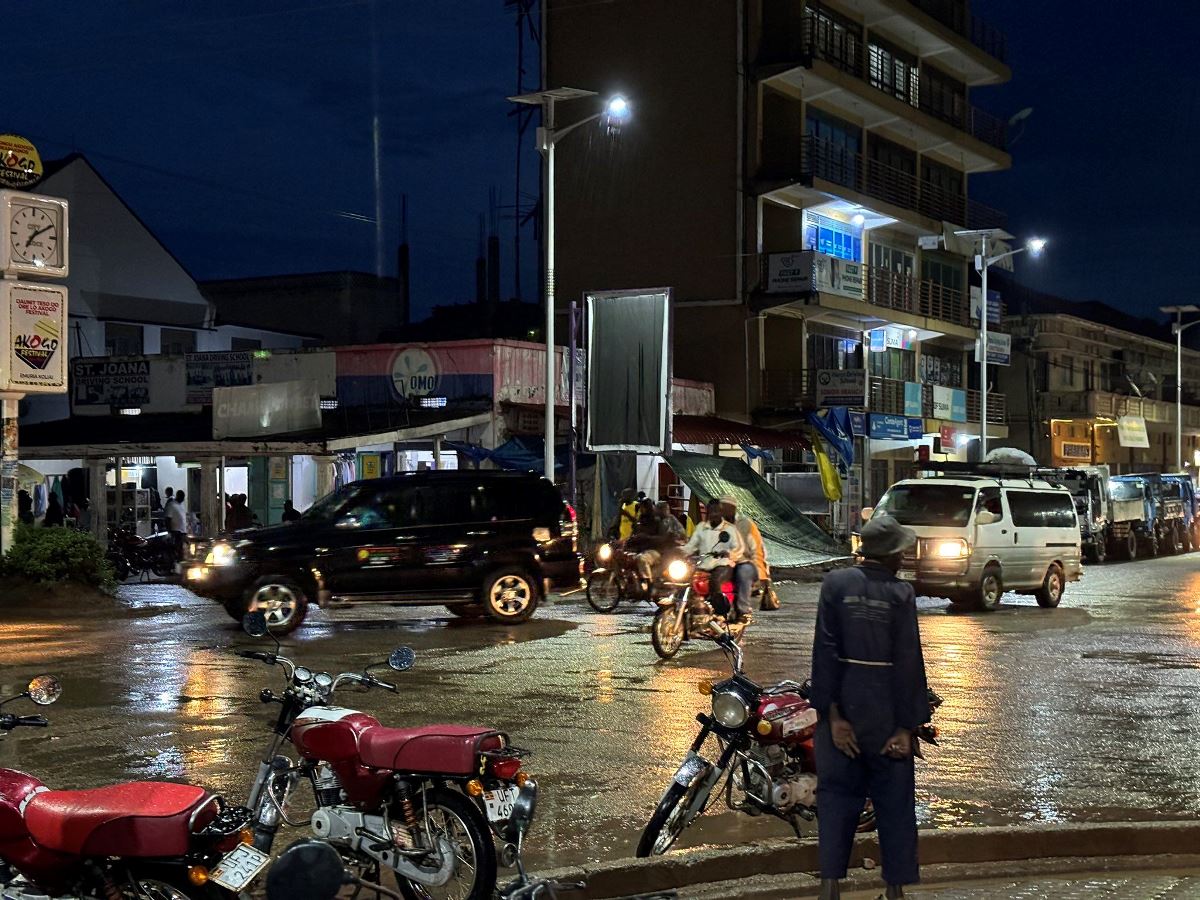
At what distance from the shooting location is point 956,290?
5425 cm

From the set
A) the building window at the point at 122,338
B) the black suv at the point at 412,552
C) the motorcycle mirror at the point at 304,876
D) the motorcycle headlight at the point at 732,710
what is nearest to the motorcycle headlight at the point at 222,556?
the black suv at the point at 412,552

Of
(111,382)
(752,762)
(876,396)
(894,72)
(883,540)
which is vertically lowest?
(752,762)

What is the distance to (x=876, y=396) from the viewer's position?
1847 inches

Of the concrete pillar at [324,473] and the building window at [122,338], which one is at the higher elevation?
the building window at [122,338]

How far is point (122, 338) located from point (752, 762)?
37.0 metres

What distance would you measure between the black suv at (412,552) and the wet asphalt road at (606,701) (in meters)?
0.53

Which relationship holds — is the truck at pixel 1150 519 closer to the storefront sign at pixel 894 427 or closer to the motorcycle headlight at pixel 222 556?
the storefront sign at pixel 894 427

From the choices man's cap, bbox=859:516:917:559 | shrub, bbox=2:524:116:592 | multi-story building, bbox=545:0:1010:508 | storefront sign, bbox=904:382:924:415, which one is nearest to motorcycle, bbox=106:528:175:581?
shrub, bbox=2:524:116:592

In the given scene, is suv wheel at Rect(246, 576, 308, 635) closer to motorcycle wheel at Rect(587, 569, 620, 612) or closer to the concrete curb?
motorcycle wheel at Rect(587, 569, 620, 612)

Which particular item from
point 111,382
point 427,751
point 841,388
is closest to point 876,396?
point 841,388

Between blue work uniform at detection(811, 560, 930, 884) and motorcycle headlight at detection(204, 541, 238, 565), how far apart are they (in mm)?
13895

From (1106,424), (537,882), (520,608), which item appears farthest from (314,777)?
(1106,424)

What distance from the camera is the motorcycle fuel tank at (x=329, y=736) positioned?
20.4 feet

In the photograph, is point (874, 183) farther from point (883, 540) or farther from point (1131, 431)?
point (883, 540)
